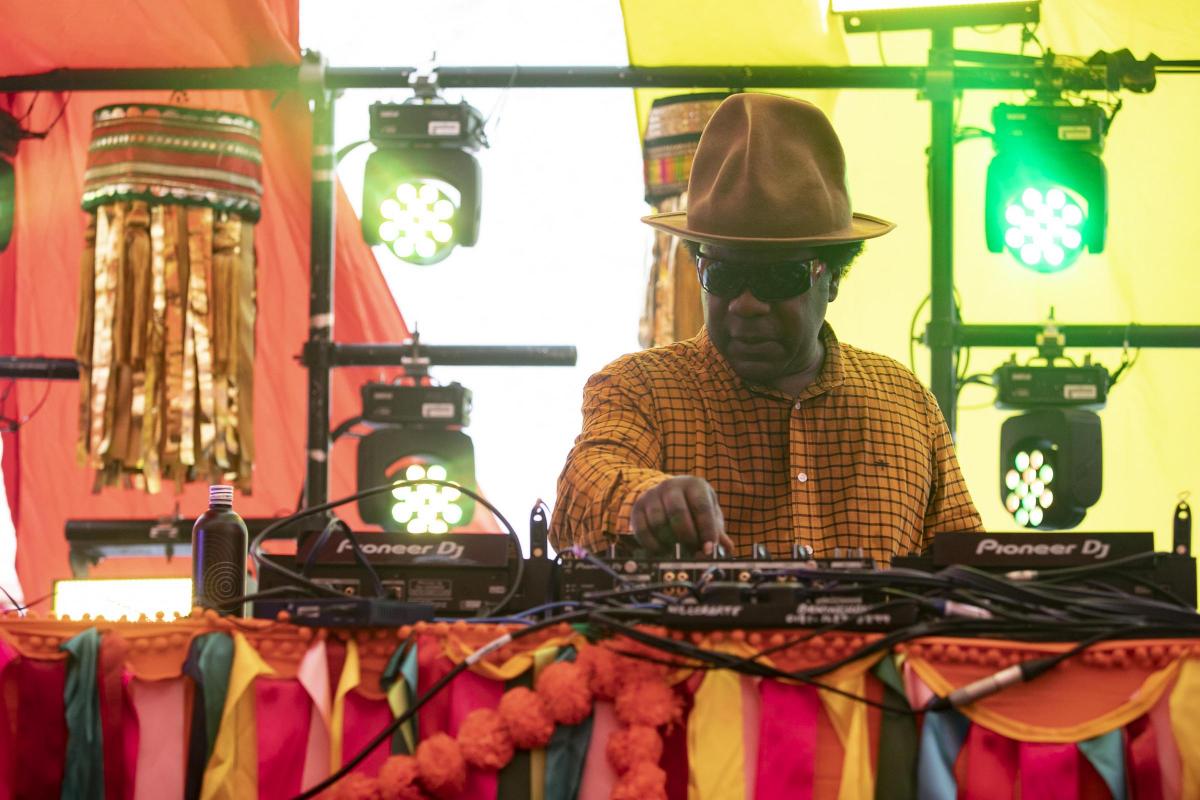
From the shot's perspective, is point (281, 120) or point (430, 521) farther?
point (281, 120)

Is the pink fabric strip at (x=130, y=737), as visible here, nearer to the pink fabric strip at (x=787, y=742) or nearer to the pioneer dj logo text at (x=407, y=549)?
the pioneer dj logo text at (x=407, y=549)

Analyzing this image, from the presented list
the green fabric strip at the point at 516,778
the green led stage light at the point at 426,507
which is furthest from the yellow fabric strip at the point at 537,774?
the green led stage light at the point at 426,507

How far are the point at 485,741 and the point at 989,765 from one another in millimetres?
485

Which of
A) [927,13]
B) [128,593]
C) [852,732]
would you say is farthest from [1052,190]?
[852,732]

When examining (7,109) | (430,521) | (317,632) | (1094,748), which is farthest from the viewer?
(7,109)

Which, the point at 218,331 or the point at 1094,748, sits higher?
the point at 218,331

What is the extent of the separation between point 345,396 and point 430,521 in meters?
0.73

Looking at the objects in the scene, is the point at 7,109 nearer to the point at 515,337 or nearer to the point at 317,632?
the point at 515,337

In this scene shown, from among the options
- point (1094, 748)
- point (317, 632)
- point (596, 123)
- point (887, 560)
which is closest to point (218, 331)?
point (596, 123)

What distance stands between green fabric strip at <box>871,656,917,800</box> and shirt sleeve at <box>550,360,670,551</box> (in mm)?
506

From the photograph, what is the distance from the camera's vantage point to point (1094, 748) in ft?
4.28

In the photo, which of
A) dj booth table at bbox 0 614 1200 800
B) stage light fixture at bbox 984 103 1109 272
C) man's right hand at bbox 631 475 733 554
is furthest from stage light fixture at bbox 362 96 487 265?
dj booth table at bbox 0 614 1200 800

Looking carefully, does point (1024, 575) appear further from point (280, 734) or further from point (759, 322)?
point (759, 322)

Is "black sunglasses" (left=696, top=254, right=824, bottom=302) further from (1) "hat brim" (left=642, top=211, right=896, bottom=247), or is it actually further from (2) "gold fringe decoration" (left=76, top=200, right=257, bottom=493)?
(2) "gold fringe decoration" (left=76, top=200, right=257, bottom=493)
